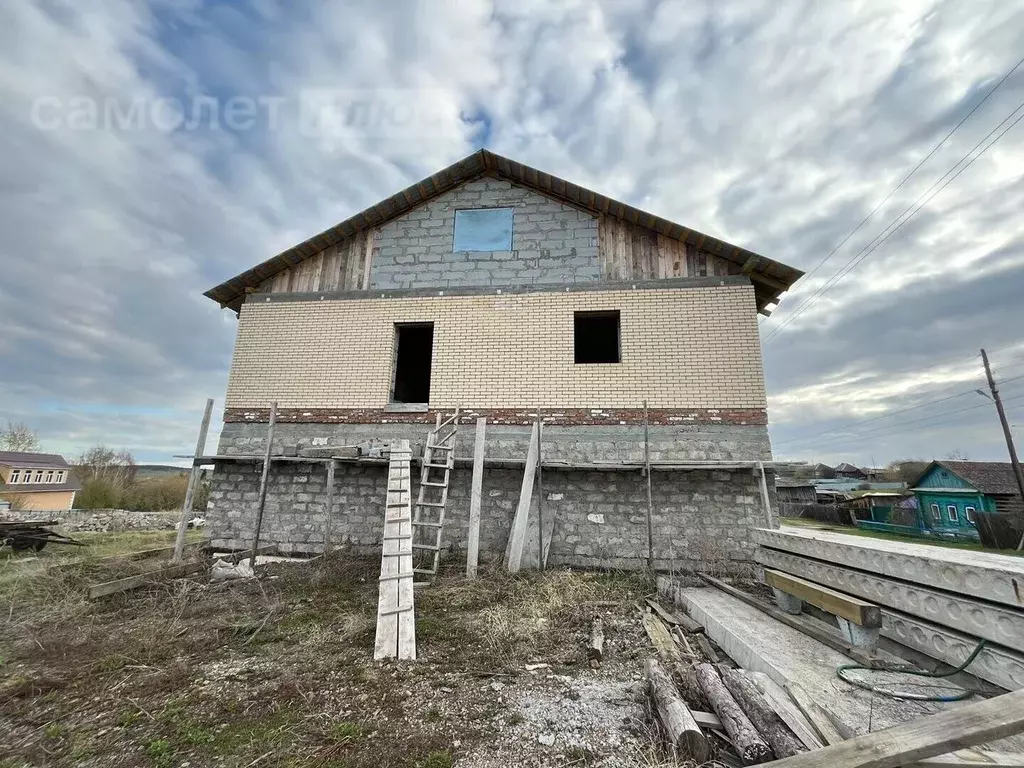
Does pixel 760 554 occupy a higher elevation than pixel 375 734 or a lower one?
higher

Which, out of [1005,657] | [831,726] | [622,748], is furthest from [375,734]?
[1005,657]

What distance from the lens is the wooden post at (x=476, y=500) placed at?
7.06 metres

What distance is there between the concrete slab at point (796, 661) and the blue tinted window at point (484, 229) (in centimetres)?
726

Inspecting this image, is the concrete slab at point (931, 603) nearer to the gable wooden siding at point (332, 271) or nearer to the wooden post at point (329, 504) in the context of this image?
the wooden post at point (329, 504)

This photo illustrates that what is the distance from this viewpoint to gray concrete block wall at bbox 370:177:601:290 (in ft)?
29.2

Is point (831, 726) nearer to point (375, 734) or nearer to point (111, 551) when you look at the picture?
point (375, 734)

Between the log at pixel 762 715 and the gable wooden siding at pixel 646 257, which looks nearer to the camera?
the log at pixel 762 715

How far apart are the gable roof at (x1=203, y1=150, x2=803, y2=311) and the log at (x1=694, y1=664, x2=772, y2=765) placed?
7.16m

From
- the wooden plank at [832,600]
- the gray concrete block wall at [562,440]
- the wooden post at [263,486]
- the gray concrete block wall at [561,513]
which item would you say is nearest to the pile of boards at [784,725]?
the wooden plank at [832,600]

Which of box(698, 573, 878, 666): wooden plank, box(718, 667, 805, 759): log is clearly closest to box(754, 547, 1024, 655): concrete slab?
box(698, 573, 878, 666): wooden plank

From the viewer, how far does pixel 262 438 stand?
345 inches

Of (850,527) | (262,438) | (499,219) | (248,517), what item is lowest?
(850,527)

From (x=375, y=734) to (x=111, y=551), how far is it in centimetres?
1213

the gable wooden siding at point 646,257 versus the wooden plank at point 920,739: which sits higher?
the gable wooden siding at point 646,257
